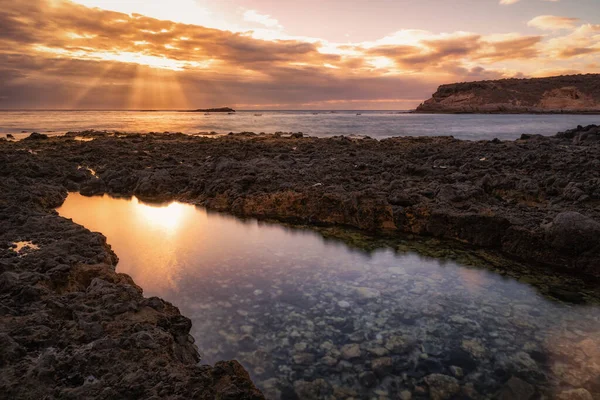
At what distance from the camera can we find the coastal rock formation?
362 feet

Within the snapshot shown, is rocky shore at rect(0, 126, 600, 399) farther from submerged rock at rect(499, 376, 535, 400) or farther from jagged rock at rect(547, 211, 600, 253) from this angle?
submerged rock at rect(499, 376, 535, 400)

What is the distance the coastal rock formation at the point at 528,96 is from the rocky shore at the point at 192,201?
4397 inches

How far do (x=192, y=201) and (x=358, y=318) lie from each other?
325 inches

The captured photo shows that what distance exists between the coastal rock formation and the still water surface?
415 ft

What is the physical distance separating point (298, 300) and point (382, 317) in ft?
4.34

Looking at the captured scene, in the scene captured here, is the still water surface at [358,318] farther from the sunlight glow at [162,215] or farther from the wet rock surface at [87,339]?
the sunlight glow at [162,215]

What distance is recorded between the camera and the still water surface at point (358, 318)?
4.22 metres

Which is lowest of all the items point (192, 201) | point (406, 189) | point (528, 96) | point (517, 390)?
point (517, 390)

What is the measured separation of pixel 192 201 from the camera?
1218 cm

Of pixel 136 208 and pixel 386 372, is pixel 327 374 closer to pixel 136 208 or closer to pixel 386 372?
pixel 386 372

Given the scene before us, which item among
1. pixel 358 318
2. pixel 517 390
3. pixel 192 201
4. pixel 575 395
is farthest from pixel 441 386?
pixel 192 201

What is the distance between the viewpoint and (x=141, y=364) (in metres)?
3.36

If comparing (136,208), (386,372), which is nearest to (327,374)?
(386,372)

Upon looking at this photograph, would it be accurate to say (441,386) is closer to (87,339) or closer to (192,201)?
(87,339)
